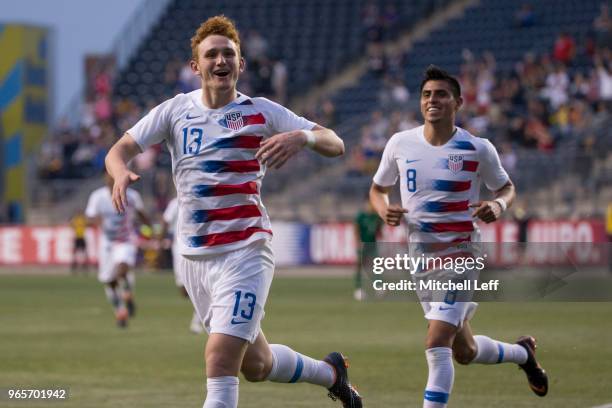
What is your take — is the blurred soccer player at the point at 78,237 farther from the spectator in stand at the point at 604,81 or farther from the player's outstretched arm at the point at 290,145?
the player's outstretched arm at the point at 290,145

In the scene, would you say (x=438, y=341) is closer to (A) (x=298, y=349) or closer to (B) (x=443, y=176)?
(B) (x=443, y=176)

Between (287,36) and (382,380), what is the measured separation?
3146 centimetres

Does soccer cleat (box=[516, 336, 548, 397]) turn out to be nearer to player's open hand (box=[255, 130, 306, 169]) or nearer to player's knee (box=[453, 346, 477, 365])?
player's knee (box=[453, 346, 477, 365])

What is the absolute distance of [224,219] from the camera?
816cm

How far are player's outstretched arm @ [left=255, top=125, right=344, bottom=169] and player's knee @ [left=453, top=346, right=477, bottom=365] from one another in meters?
2.73

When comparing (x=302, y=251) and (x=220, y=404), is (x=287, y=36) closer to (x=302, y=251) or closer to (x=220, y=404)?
(x=302, y=251)

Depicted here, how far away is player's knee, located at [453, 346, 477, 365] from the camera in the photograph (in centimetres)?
1012

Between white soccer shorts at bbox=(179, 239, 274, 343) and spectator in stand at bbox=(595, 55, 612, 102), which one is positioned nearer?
white soccer shorts at bbox=(179, 239, 274, 343)

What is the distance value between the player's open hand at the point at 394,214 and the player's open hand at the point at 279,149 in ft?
6.35

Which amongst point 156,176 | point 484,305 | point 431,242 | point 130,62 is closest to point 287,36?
point 130,62

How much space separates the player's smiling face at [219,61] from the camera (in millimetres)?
8109

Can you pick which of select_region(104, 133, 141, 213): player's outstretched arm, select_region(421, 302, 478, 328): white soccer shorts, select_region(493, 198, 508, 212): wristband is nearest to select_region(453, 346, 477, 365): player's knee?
select_region(421, 302, 478, 328): white soccer shorts

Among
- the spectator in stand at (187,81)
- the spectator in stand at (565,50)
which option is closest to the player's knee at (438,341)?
the spectator in stand at (565,50)

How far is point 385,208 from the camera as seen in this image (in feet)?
32.4
